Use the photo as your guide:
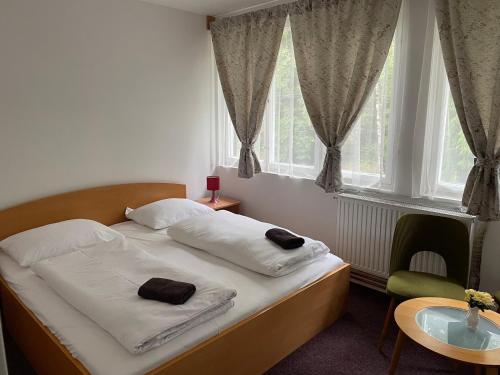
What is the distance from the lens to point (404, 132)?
2.58 m

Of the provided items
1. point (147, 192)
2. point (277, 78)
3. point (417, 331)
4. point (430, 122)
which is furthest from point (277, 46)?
point (417, 331)

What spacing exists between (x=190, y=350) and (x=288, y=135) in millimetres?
2143

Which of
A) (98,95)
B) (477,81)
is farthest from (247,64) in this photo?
(477,81)

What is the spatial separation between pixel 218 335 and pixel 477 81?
6.65 feet

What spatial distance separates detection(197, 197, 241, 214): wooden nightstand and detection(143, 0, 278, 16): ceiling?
1.85m

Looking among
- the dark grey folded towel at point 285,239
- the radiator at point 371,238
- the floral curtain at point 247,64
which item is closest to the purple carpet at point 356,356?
the radiator at point 371,238

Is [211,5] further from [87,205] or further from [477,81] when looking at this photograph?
[477,81]

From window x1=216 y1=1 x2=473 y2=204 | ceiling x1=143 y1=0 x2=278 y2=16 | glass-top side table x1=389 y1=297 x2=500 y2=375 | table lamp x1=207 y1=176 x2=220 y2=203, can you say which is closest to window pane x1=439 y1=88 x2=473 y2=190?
window x1=216 y1=1 x2=473 y2=204

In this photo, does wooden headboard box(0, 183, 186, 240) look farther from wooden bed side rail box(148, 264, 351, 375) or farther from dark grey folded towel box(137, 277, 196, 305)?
wooden bed side rail box(148, 264, 351, 375)

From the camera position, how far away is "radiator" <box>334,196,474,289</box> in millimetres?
2535

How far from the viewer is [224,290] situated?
6.02ft

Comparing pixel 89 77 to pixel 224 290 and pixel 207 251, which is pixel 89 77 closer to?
pixel 207 251

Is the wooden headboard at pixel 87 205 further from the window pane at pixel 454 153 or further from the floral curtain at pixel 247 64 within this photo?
the window pane at pixel 454 153

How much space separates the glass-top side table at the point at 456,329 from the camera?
65.1 inches
